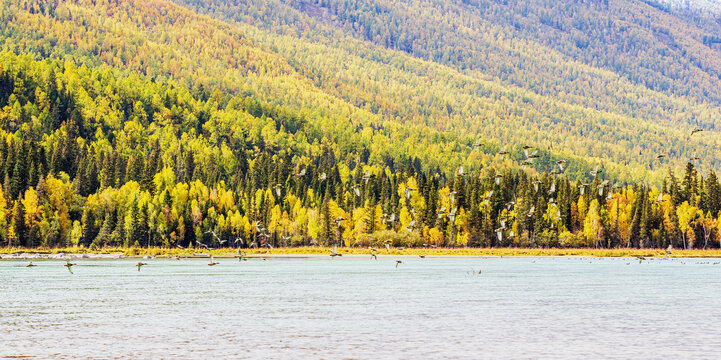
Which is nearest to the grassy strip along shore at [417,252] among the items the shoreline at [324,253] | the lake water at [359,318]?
the shoreline at [324,253]

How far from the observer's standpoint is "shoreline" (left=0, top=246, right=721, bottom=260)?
167m

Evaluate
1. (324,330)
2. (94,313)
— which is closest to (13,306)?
(94,313)

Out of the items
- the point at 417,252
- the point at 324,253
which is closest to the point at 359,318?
the point at 417,252

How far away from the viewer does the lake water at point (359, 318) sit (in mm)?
44281

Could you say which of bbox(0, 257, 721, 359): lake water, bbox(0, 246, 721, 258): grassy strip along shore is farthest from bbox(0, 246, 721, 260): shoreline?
bbox(0, 257, 721, 359): lake water

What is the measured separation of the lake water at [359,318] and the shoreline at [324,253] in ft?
248

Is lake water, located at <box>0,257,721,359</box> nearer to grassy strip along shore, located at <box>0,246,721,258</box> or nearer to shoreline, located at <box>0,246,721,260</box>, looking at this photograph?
shoreline, located at <box>0,246,721,260</box>

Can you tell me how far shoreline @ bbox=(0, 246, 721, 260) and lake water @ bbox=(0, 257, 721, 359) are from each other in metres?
75.5

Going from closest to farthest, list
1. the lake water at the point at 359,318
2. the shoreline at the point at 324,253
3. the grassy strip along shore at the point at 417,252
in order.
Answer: the lake water at the point at 359,318, the shoreline at the point at 324,253, the grassy strip along shore at the point at 417,252

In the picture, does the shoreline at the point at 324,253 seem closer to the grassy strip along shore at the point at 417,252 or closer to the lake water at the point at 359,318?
the grassy strip along shore at the point at 417,252

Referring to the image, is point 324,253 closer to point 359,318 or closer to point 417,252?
point 417,252

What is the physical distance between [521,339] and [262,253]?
460 ft

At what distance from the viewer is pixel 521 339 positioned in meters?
47.7

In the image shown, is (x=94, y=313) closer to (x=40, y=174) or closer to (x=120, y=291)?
(x=120, y=291)
